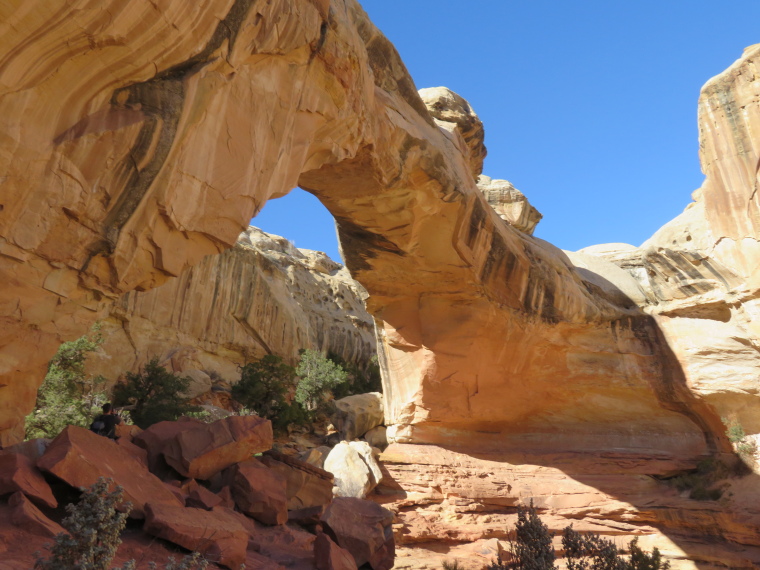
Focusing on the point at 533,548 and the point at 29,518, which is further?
the point at 533,548

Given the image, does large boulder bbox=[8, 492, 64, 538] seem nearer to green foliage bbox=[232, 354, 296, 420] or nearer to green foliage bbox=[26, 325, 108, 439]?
green foliage bbox=[26, 325, 108, 439]

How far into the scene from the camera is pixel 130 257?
6062 millimetres

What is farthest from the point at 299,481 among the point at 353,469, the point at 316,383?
the point at 316,383

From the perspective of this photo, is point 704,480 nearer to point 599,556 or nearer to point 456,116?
point 599,556

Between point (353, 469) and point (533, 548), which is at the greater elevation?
point (353, 469)

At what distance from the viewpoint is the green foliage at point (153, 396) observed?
16766 millimetres

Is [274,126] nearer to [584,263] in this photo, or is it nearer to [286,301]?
[584,263]

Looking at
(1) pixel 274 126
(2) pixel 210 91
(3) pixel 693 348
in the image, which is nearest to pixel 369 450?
(3) pixel 693 348

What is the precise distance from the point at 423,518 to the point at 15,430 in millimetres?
9575

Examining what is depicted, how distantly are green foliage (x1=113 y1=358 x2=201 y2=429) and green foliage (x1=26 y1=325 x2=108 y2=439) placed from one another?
2.96 ft

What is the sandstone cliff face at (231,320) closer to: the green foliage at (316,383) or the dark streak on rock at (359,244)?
the green foliage at (316,383)

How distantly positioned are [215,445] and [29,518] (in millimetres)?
2527

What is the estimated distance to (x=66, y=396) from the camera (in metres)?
15.0

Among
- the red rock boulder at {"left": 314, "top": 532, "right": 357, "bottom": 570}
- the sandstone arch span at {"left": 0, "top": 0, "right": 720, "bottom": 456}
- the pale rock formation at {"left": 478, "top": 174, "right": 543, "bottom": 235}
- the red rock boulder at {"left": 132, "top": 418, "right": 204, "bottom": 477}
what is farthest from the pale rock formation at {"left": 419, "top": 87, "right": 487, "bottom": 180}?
the red rock boulder at {"left": 314, "top": 532, "right": 357, "bottom": 570}
